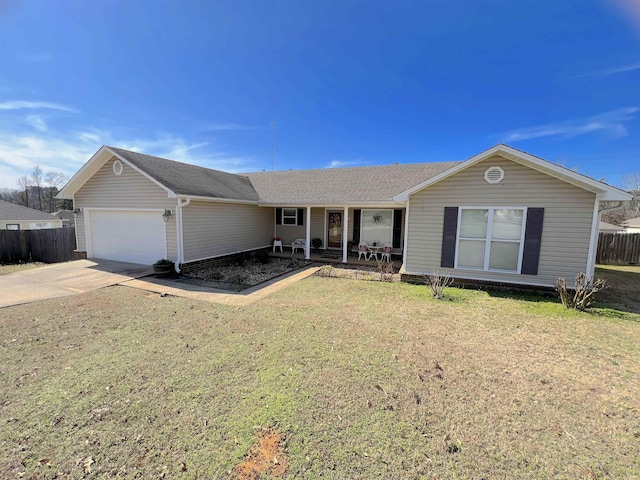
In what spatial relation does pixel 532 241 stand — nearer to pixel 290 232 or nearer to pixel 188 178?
pixel 290 232

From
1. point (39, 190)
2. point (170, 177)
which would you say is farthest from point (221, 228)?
point (39, 190)

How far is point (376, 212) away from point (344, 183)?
2183mm

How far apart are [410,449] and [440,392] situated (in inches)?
43.1

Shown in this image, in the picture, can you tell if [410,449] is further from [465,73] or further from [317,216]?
[465,73]

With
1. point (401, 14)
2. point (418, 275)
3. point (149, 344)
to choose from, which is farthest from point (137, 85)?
point (418, 275)

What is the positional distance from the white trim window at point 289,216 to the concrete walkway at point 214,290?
577 centimetres

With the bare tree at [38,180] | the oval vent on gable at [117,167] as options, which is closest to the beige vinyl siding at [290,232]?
the oval vent on gable at [117,167]

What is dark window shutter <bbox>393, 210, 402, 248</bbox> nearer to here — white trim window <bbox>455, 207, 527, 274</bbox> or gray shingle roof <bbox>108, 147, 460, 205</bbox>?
gray shingle roof <bbox>108, 147, 460, 205</bbox>

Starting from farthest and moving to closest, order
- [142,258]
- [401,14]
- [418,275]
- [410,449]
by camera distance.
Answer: [142,258]
[401,14]
[418,275]
[410,449]

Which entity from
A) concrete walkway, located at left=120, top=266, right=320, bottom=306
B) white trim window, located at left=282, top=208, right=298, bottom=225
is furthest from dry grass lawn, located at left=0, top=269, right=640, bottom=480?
white trim window, located at left=282, top=208, right=298, bottom=225

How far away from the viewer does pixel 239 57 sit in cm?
1114

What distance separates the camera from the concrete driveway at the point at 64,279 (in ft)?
24.1

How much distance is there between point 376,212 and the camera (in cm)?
1349

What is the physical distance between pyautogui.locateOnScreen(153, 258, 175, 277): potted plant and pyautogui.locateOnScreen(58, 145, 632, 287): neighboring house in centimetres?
31
